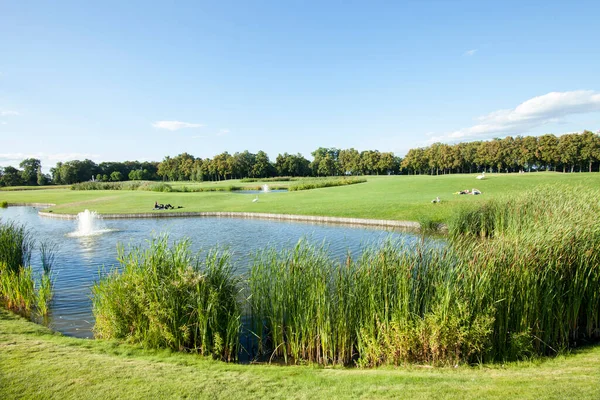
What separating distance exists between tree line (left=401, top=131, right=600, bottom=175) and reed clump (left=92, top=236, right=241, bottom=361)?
85.7m

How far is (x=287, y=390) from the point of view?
5.27 metres

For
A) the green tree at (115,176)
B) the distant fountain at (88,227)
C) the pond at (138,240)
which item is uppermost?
the green tree at (115,176)

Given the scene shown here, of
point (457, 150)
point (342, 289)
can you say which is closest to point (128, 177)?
Result: point (457, 150)

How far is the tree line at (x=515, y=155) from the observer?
234 ft

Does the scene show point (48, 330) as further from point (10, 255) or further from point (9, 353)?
point (10, 255)

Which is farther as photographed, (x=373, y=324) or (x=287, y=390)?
(x=373, y=324)

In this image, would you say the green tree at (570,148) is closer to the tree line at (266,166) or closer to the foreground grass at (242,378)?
the tree line at (266,166)

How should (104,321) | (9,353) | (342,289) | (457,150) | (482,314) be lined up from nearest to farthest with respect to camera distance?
(9,353) < (482,314) < (342,289) < (104,321) < (457,150)

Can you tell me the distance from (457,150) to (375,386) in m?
97.3

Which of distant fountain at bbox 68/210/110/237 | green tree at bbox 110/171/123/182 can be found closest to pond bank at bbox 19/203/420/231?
distant fountain at bbox 68/210/110/237

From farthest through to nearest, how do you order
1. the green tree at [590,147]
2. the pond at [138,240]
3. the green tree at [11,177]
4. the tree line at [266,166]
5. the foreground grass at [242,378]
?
the tree line at [266,166] → the green tree at [11,177] → the green tree at [590,147] → the pond at [138,240] → the foreground grass at [242,378]

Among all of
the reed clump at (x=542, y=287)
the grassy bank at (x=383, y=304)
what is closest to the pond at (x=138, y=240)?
the grassy bank at (x=383, y=304)

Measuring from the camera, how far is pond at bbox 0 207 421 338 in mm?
10198

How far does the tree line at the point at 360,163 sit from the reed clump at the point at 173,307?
8567 centimetres
